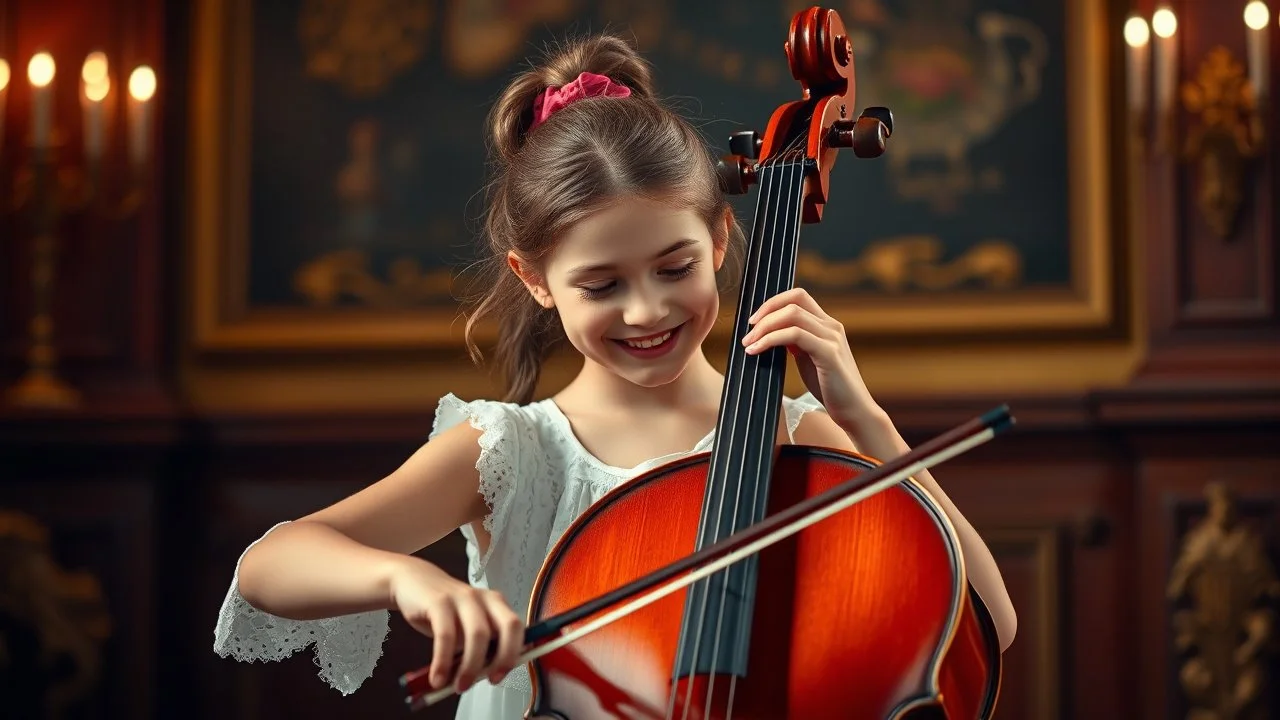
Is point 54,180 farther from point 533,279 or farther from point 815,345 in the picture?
point 815,345

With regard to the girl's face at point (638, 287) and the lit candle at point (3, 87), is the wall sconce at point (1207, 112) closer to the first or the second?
the girl's face at point (638, 287)

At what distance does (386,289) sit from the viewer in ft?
8.96

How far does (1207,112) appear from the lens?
2.46 m

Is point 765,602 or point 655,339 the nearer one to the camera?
point 765,602

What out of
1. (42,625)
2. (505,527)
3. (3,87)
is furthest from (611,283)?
(3,87)

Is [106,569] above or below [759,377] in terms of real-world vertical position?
below

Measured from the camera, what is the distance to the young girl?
92cm

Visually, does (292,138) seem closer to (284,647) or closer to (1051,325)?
(1051,325)

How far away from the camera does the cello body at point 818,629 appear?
2.57ft

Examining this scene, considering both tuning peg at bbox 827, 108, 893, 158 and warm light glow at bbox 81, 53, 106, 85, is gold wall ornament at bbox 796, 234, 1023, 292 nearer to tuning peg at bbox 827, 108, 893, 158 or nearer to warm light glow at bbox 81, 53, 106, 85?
warm light glow at bbox 81, 53, 106, 85

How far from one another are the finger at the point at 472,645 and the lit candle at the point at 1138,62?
6.62ft

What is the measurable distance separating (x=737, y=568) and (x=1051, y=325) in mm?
1877

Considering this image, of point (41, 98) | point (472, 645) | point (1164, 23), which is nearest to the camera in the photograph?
point (472, 645)

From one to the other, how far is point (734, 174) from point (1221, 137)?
5.58 ft
